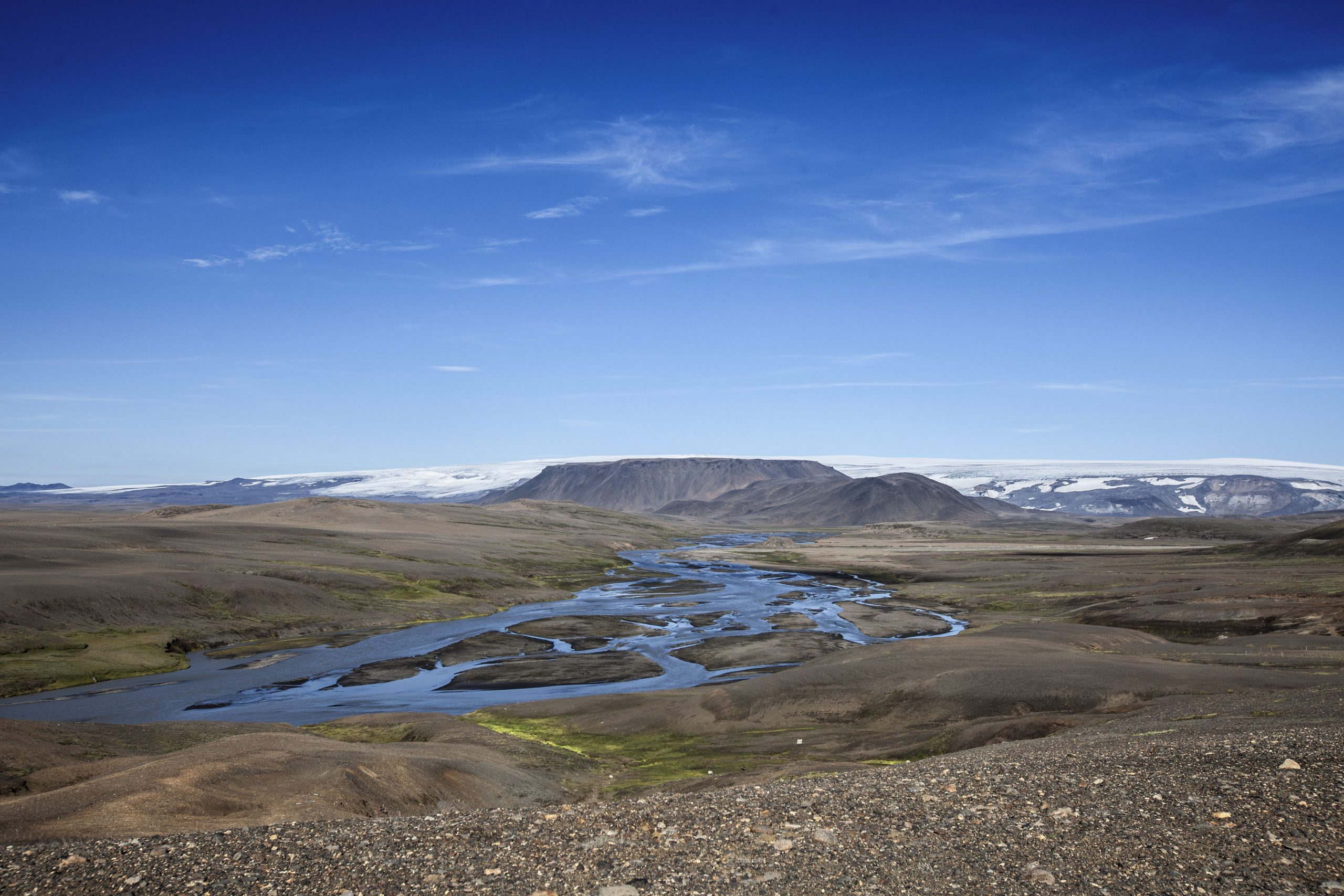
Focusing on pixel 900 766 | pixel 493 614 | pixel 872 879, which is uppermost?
pixel 872 879

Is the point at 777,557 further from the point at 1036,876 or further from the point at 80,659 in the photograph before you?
the point at 1036,876

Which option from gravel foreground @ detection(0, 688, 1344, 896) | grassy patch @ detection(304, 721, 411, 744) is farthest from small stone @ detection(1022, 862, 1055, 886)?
grassy patch @ detection(304, 721, 411, 744)

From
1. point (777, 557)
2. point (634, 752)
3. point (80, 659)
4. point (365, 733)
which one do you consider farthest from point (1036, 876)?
point (777, 557)

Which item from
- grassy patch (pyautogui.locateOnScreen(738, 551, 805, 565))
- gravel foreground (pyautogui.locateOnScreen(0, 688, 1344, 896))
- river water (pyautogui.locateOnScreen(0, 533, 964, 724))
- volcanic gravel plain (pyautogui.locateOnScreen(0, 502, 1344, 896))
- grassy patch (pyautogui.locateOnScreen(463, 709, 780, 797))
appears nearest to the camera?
gravel foreground (pyautogui.locateOnScreen(0, 688, 1344, 896))

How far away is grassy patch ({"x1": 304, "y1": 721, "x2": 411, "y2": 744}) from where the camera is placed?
40281mm

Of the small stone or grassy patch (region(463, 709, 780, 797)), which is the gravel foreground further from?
grassy patch (region(463, 709, 780, 797))

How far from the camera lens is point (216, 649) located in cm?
7500

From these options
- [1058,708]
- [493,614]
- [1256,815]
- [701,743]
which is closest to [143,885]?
[1256,815]

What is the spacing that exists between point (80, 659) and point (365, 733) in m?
37.4

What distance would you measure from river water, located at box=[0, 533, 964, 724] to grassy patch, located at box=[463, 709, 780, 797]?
8.03 m

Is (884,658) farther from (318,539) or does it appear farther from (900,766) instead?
(318,539)

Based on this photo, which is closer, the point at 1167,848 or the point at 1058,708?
the point at 1167,848

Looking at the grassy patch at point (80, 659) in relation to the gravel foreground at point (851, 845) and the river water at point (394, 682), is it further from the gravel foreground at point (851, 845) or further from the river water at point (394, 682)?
the gravel foreground at point (851, 845)

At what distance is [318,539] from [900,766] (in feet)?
446
